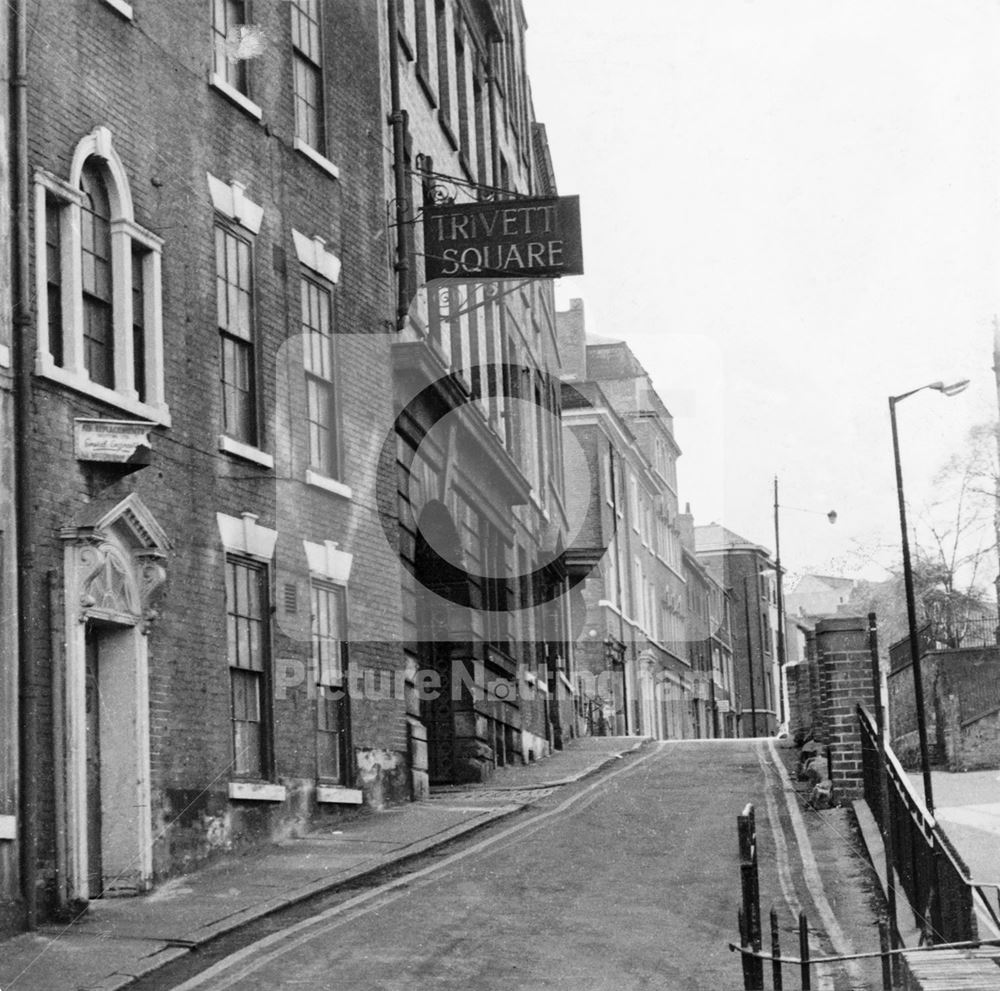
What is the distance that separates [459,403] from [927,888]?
1251cm

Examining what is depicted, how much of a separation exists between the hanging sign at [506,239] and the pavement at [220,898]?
21.4 ft

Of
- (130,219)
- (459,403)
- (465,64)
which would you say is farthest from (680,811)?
(465,64)

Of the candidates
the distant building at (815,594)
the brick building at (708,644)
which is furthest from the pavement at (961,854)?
the distant building at (815,594)

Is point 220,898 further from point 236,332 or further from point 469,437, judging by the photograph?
point 469,437

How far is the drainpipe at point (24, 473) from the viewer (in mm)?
11758

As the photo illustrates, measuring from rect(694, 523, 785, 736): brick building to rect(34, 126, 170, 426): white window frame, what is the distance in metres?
68.9

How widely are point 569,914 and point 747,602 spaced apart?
70129mm

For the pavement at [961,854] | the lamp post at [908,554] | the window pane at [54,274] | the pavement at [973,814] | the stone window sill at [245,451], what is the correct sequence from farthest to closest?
1. the lamp post at [908,554]
2. the pavement at [973,814]
3. the stone window sill at [245,451]
4. the window pane at [54,274]
5. the pavement at [961,854]

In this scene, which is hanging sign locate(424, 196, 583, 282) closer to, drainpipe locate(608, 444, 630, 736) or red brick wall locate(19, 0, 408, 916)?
red brick wall locate(19, 0, 408, 916)

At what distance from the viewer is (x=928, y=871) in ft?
36.9

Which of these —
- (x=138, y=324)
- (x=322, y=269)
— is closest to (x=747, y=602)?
(x=322, y=269)

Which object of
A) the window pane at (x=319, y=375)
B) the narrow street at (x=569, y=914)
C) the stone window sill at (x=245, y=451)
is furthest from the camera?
the window pane at (x=319, y=375)

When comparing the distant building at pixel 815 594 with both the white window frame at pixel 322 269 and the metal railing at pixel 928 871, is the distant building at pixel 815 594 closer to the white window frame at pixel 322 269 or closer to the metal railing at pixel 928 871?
the white window frame at pixel 322 269

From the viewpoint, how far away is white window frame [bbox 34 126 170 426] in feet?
41.9
